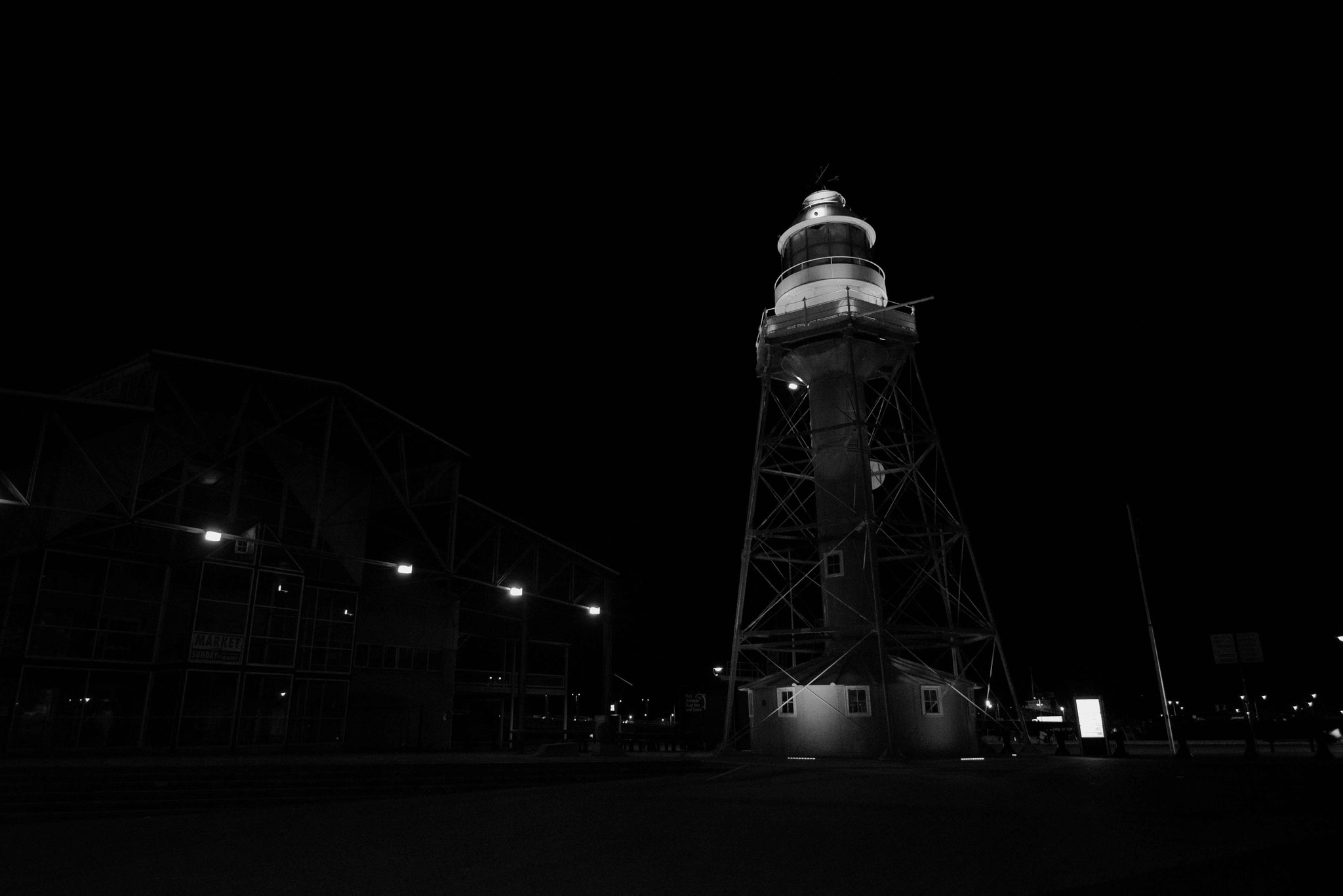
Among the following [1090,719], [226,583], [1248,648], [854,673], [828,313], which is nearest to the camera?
[1248,648]

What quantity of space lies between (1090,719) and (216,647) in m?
27.6

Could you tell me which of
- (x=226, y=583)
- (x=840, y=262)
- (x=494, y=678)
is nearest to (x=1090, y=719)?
(x=840, y=262)

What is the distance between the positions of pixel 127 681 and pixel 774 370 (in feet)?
75.7

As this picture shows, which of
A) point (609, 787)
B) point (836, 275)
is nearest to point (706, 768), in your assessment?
point (609, 787)

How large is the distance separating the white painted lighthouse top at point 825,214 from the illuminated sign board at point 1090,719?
17193 millimetres

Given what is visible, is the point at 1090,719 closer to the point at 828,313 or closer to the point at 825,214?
the point at 828,313

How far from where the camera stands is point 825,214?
29.7 metres

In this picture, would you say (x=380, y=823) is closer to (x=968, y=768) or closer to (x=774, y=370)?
(x=968, y=768)

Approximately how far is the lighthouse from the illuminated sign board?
224 centimetres

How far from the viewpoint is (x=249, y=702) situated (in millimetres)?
26875

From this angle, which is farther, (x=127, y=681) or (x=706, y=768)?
(x=127, y=681)

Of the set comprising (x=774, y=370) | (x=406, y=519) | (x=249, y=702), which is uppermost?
(x=774, y=370)

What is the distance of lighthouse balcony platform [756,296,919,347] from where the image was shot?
2762 cm

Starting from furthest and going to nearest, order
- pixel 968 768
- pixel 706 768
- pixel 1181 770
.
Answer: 1. pixel 706 768
2. pixel 968 768
3. pixel 1181 770
